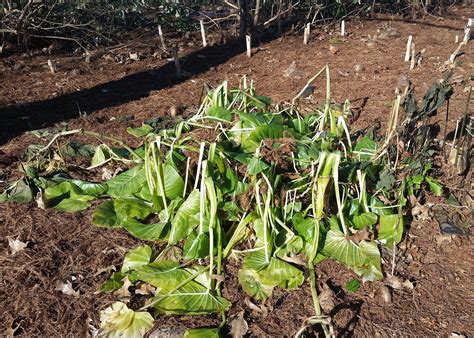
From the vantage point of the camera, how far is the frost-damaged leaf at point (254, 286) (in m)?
2.52

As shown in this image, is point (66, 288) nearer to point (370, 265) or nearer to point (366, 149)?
point (370, 265)

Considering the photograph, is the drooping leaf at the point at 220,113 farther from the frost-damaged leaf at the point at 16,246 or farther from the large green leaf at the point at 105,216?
the frost-damaged leaf at the point at 16,246

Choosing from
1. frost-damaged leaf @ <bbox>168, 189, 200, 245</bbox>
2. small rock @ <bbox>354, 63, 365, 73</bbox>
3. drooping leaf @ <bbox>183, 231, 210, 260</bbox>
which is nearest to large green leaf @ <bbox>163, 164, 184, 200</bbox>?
frost-damaged leaf @ <bbox>168, 189, 200, 245</bbox>

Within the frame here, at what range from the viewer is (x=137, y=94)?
217 inches

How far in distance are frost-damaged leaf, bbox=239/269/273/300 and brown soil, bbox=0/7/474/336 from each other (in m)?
0.05

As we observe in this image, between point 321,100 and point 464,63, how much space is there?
2174mm

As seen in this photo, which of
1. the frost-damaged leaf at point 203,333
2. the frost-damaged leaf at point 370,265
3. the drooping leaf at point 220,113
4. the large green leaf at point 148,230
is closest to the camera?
the frost-damaged leaf at point 203,333

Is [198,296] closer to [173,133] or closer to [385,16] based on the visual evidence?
[173,133]

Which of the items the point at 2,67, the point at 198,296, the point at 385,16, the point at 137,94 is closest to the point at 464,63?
the point at 385,16

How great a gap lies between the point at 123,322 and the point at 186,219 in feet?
2.16

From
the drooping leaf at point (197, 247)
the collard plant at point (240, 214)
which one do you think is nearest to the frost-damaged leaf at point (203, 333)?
the collard plant at point (240, 214)

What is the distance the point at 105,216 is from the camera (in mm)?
2936

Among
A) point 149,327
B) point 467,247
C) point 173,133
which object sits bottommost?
point 467,247

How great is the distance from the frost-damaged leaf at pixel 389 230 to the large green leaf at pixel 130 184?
1.48m
